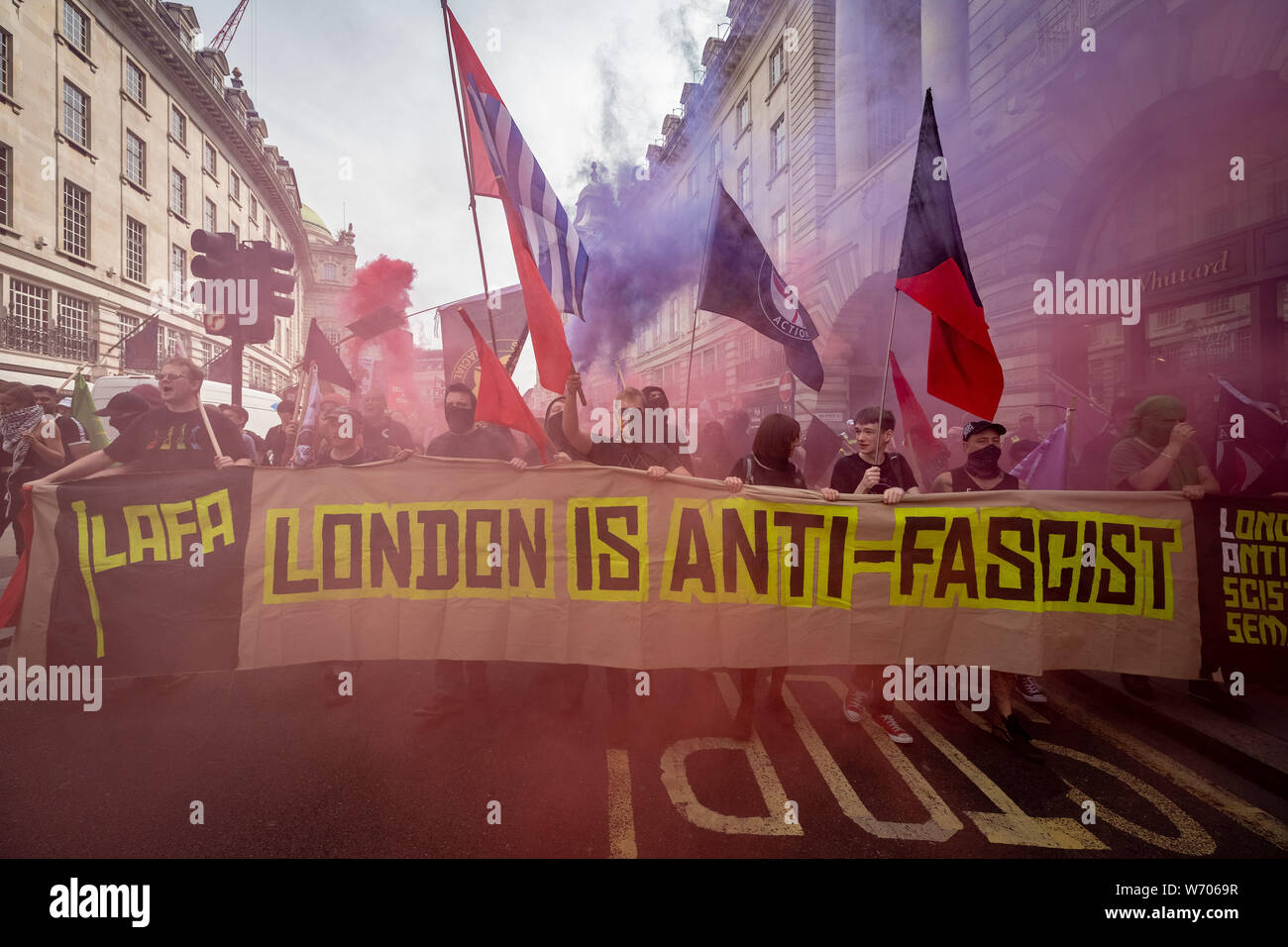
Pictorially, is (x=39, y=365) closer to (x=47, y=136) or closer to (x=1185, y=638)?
(x=47, y=136)

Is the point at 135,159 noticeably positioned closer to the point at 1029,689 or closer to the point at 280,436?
the point at 280,436

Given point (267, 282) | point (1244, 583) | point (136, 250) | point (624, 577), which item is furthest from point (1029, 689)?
point (136, 250)

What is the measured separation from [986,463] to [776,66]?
888 inches

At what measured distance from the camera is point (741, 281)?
570cm

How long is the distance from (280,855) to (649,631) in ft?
6.39

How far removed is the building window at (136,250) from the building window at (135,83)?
5076mm

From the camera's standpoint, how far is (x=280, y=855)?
2.60 metres

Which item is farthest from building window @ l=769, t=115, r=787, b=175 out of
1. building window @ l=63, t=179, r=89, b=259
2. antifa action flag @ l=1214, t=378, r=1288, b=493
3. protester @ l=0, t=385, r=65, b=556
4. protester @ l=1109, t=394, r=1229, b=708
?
building window @ l=63, t=179, r=89, b=259

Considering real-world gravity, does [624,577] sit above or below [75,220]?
below

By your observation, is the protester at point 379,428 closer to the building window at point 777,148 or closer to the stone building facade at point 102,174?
the stone building facade at point 102,174

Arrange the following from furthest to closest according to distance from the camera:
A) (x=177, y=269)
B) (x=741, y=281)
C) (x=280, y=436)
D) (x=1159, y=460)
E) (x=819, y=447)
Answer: (x=177, y=269), (x=280, y=436), (x=819, y=447), (x=741, y=281), (x=1159, y=460)

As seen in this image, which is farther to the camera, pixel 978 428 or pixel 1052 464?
pixel 1052 464

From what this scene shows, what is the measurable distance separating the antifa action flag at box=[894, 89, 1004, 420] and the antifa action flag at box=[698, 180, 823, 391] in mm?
1678

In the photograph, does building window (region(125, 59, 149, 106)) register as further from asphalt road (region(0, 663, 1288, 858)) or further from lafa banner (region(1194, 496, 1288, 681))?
lafa banner (region(1194, 496, 1288, 681))
